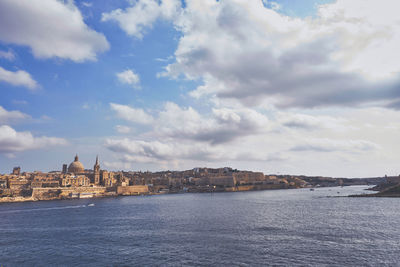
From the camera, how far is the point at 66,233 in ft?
123

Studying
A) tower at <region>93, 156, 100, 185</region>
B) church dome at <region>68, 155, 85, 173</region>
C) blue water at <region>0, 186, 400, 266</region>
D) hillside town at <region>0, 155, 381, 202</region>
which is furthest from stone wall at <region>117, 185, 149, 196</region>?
blue water at <region>0, 186, 400, 266</region>

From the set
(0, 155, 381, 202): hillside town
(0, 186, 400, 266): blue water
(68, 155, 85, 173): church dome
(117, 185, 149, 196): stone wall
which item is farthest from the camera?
(68, 155, 85, 173): church dome

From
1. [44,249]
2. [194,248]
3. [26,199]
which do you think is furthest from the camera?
[26,199]

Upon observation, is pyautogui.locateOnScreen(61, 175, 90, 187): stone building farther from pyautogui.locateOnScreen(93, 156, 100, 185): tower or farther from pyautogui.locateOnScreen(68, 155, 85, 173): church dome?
pyautogui.locateOnScreen(68, 155, 85, 173): church dome

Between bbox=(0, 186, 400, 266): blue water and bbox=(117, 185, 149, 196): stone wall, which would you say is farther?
bbox=(117, 185, 149, 196): stone wall

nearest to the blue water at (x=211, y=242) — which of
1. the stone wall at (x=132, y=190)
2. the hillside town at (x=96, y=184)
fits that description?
the hillside town at (x=96, y=184)

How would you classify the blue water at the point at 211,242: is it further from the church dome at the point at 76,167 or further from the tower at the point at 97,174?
the church dome at the point at 76,167

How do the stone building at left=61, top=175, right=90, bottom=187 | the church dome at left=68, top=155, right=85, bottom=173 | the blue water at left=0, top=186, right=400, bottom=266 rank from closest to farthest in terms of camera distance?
the blue water at left=0, top=186, right=400, bottom=266
the stone building at left=61, top=175, right=90, bottom=187
the church dome at left=68, top=155, right=85, bottom=173

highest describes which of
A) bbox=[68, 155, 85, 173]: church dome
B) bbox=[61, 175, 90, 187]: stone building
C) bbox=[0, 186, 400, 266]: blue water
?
bbox=[68, 155, 85, 173]: church dome

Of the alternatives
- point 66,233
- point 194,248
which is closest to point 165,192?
point 66,233

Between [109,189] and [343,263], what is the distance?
4956 inches

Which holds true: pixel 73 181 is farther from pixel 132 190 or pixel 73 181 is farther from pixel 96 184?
pixel 132 190

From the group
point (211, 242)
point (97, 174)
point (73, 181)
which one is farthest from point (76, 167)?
point (211, 242)

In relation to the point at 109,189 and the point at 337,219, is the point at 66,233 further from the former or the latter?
the point at 109,189
